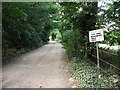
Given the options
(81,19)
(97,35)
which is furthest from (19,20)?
(97,35)

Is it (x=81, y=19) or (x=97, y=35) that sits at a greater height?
(x=81, y=19)

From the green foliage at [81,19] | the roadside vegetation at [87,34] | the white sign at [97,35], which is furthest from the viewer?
the green foliage at [81,19]

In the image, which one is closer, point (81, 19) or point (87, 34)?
point (81, 19)

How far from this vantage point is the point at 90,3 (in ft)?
17.2

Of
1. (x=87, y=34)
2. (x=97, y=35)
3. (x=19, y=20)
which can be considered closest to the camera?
(x=97, y=35)

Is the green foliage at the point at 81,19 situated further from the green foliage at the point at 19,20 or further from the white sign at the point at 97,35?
the green foliage at the point at 19,20

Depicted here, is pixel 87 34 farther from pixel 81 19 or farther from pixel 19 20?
pixel 19 20

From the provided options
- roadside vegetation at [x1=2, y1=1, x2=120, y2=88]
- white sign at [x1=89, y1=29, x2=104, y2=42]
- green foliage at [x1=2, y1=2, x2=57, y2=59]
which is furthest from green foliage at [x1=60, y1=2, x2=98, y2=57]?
green foliage at [x1=2, y1=2, x2=57, y2=59]

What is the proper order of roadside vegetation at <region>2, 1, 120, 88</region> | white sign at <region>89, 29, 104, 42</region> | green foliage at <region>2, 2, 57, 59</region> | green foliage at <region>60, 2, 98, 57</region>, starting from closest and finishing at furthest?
white sign at <region>89, 29, 104, 42</region> → roadside vegetation at <region>2, 1, 120, 88</region> → green foliage at <region>60, 2, 98, 57</region> → green foliage at <region>2, 2, 57, 59</region>

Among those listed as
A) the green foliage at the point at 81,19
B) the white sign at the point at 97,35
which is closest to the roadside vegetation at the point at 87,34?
the green foliage at the point at 81,19

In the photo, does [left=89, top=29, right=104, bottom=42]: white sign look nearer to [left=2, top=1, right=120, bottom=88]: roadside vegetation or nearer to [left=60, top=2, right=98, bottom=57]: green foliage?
[left=2, top=1, right=120, bottom=88]: roadside vegetation

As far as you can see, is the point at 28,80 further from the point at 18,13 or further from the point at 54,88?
the point at 18,13

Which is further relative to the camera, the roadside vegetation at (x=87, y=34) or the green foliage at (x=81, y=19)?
the green foliage at (x=81, y=19)

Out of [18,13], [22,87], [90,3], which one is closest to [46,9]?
[18,13]
